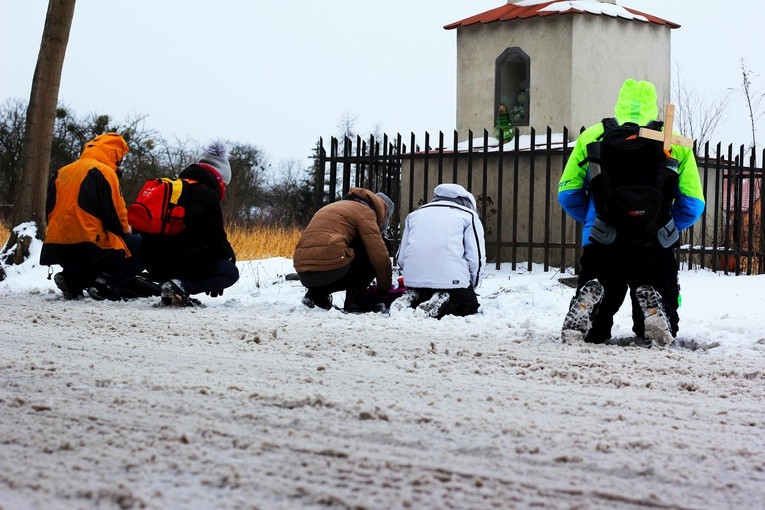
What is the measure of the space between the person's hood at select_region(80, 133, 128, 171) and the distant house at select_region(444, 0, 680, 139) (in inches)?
286

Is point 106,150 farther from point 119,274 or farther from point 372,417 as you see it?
point 372,417

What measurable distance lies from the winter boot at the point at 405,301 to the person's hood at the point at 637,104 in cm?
259

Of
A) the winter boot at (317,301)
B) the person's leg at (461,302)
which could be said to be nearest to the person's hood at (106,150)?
the winter boot at (317,301)

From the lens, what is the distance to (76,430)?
3.79 m

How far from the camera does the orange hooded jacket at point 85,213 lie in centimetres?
986

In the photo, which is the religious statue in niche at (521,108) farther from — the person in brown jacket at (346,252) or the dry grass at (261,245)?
the person in brown jacket at (346,252)

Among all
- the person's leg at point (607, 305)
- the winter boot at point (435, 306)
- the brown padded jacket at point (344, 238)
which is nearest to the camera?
the person's leg at point (607, 305)

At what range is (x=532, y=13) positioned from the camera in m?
15.4

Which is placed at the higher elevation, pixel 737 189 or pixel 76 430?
pixel 737 189

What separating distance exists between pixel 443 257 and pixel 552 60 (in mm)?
7492

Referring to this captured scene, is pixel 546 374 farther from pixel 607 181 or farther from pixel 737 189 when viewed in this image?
pixel 737 189

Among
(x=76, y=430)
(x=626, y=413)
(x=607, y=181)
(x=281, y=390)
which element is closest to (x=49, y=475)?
(x=76, y=430)

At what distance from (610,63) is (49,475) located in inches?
541

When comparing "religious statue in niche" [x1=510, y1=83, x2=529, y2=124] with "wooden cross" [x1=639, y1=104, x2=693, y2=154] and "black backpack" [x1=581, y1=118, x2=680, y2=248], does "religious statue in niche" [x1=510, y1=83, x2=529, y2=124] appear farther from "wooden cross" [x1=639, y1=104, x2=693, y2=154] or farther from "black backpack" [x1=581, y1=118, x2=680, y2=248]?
"wooden cross" [x1=639, y1=104, x2=693, y2=154]
